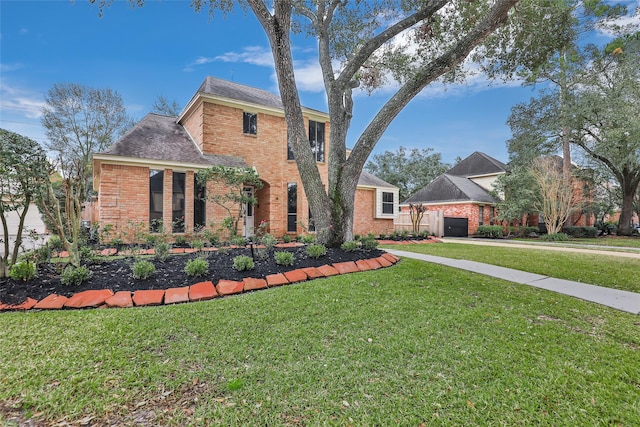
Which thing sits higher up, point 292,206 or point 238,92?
point 238,92

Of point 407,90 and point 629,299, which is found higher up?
point 407,90

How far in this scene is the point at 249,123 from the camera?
40.5 ft

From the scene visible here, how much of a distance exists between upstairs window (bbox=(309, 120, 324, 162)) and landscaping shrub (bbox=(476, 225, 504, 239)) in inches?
451

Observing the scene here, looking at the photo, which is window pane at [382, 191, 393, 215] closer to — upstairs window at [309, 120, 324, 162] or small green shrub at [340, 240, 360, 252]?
upstairs window at [309, 120, 324, 162]

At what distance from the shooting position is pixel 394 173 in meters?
31.2

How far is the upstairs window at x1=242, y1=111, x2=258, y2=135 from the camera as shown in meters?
12.2

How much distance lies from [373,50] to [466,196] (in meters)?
15.3

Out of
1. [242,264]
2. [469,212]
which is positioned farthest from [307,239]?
[469,212]

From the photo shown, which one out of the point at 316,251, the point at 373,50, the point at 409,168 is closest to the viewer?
the point at 316,251

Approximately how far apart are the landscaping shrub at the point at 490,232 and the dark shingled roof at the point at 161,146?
49.3 ft

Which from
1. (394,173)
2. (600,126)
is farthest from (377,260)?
(394,173)

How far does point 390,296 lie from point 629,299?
3.54 meters

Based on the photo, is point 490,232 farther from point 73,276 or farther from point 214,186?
point 73,276

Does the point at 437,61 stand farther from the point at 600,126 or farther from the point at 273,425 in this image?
the point at 600,126
